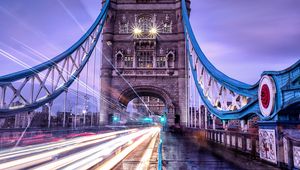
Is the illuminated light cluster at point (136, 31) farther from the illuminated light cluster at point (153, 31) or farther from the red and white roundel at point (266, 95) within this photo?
the red and white roundel at point (266, 95)

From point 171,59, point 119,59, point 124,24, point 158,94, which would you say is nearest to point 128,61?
point 119,59

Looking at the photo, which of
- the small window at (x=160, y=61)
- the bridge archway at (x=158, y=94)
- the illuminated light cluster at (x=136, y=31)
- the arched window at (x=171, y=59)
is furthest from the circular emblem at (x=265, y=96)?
the illuminated light cluster at (x=136, y=31)

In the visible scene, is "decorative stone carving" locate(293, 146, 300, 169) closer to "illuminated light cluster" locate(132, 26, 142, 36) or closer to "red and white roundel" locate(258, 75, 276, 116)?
"red and white roundel" locate(258, 75, 276, 116)

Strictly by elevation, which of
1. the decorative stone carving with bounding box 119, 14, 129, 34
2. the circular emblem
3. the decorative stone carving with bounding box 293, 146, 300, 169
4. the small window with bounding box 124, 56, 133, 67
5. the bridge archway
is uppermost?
the decorative stone carving with bounding box 119, 14, 129, 34

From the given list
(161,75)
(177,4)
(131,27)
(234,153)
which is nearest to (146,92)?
(161,75)

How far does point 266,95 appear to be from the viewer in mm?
9062

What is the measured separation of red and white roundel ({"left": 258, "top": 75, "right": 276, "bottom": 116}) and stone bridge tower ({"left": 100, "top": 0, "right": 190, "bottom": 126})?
31976 millimetres

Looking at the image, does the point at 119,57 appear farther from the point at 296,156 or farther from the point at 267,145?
the point at 296,156

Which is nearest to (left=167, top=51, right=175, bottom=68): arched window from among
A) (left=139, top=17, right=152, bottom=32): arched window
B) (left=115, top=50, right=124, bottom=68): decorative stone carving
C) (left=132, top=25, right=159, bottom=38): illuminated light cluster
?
(left=132, top=25, right=159, bottom=38): illuminated light cluster

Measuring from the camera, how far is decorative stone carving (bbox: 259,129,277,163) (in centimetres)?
844

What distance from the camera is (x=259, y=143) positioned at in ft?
31.4

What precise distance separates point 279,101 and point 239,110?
3.64m

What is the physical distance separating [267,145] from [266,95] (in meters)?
1.49

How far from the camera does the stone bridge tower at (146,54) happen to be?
4203 centimetres
